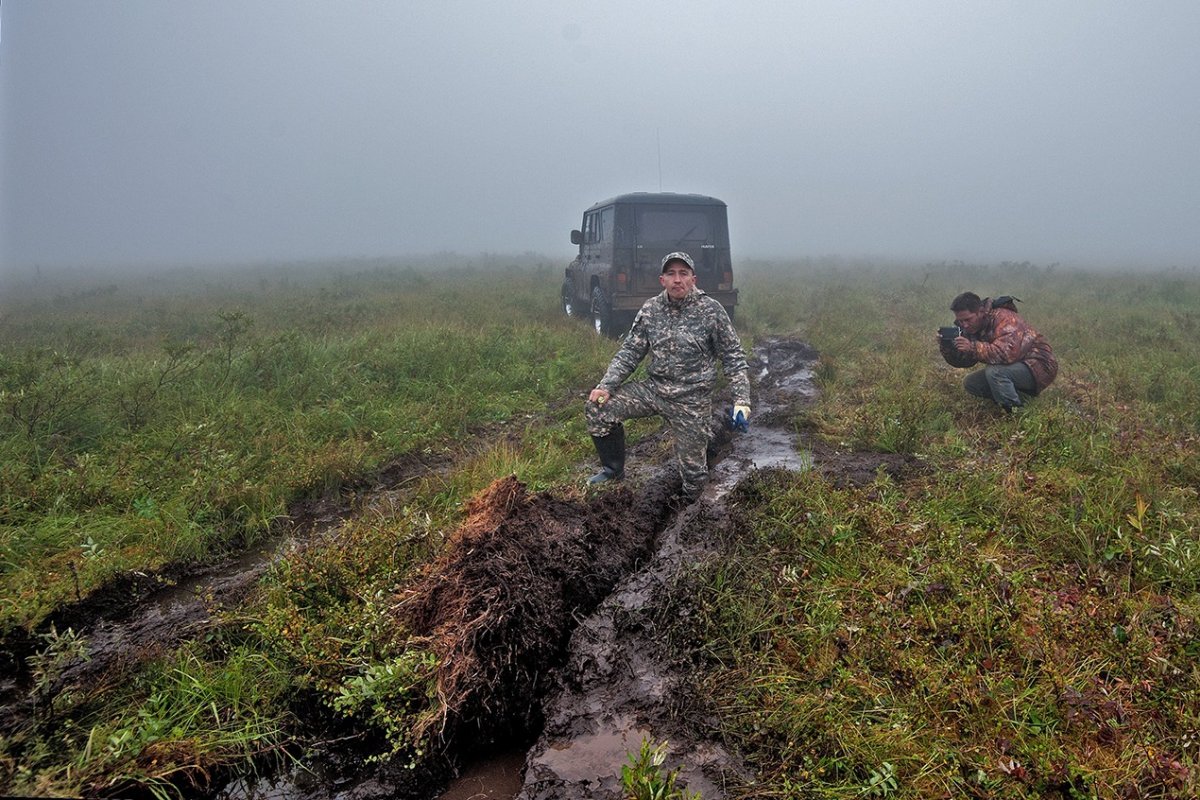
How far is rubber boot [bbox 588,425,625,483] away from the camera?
4582mm

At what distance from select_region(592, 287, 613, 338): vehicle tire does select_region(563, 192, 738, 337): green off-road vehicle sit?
47mm

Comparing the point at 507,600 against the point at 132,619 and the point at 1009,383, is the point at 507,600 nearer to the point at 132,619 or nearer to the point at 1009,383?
the point at 132,619

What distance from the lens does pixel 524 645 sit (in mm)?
2617

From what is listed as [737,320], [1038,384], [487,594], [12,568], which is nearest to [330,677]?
[487,594]

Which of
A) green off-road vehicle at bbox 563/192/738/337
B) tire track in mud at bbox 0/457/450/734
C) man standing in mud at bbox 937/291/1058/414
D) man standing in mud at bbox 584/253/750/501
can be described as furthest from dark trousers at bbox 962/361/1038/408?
tire track in mud at bbox 0/457/450/734

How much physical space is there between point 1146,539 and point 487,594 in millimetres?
3308

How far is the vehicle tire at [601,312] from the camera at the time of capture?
930cm

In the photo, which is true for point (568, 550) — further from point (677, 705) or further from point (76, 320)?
point (76, 320)

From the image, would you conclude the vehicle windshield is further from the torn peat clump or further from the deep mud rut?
the torn peat clump

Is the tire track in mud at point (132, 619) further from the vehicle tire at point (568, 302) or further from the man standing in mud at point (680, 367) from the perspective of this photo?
the vehicle tire at point (568, 302)

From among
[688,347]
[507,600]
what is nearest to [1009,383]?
[688,347]

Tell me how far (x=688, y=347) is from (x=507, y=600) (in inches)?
91.3

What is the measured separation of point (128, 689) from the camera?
2.43m

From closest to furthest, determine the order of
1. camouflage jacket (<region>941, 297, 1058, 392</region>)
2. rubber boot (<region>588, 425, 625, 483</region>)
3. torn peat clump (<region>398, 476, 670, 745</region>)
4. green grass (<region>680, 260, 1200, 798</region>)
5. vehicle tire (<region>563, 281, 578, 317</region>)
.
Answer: green grass (<region>680, 260, 1200, 798</region>) < torn peat clump (<region>398, 476, 670, 745</region>) < rubber boot (<region>588, 425, 625, 483</region>) < camouflage jacket (<region>941, 297, 1058, 392</region>) < vehicle tire (<region>563, 281, 578, 317</region>)
